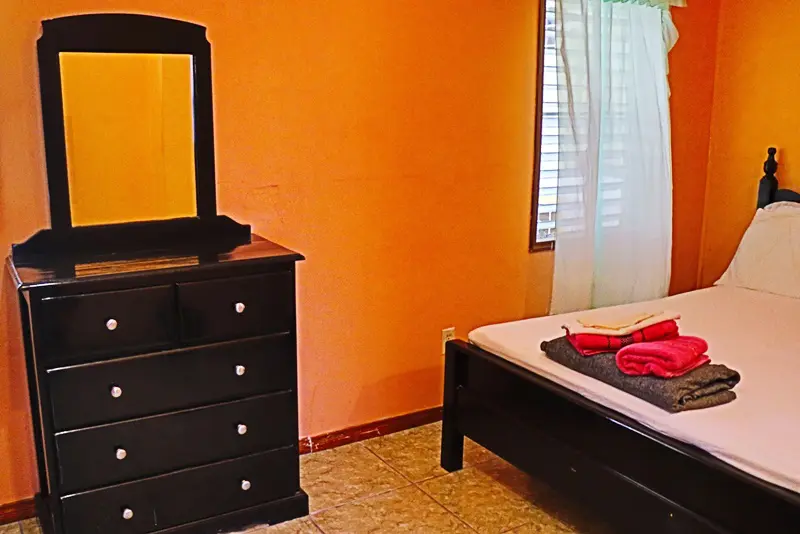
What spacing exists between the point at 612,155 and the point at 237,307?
6.35 ft

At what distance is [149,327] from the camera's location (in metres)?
2.29

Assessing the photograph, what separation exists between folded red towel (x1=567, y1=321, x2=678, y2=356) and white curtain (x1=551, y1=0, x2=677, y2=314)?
1.00m

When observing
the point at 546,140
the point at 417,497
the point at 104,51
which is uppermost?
the point at 104,51

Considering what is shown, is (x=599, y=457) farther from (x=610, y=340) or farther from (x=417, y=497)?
(x=417, y=497)

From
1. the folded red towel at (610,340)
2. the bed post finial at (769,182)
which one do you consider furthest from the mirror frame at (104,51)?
the bed post finial at (769,182)

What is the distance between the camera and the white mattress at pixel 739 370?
1.96 m

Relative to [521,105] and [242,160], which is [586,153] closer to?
[521,105]

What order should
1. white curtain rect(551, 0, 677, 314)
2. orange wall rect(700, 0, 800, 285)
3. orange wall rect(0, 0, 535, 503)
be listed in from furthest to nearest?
orange wall rect(700, 0, 800, 285), white curtain rect(551, 0, 677, 314), orange wall rect(0, 0, 535, 503)

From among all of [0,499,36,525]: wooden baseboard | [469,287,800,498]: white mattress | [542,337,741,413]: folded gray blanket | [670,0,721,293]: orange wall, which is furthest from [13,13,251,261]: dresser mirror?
[670,0,721,293]: orange wall

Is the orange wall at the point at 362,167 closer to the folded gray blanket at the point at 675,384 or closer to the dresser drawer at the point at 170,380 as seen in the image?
the dresser drawer at the point at 170,380

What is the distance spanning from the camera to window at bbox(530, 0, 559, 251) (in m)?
3.35

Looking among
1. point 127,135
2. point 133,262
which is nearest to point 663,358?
point 133,262

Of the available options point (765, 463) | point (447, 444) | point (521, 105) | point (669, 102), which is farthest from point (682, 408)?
point (669, 102)

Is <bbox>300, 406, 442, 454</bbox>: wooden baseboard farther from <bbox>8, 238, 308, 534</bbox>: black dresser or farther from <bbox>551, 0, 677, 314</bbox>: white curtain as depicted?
<bbox>551, 0, 677, 314</bbox>: white curtain
